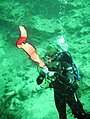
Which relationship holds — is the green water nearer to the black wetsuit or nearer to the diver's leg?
the diver's leg

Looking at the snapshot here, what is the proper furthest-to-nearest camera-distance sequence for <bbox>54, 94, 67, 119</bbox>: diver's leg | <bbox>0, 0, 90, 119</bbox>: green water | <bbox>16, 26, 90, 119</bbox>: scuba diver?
<bbox>0, 0, 90, 119</bbox>: green water
<bbox>54, 94, 67, 119</bbox>: diver's leg
<bbox>16, 26, 90, 119</bbox>: scuba diver

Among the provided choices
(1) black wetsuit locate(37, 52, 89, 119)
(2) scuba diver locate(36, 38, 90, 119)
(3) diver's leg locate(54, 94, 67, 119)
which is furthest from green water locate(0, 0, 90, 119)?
(2) scuba diver locate(36, 38, 90, 119)

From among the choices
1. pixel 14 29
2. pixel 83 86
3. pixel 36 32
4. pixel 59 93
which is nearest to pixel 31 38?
pixel 36 32

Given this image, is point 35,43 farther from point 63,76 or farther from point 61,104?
point 63,76

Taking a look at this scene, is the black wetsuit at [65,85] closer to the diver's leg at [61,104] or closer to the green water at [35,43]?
the diver's leg at [61,104]

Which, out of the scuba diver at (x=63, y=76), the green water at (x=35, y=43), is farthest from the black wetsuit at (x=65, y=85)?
the green water at (x=35, y=43)

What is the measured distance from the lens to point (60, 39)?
9961 mm

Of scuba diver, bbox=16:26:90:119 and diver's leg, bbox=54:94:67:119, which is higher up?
scuba diver, bbox=16:26:90:119

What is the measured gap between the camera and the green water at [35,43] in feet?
21.0

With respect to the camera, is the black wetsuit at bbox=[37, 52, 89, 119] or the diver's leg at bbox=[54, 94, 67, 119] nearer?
the black wetsuit at bbox=[37, 52, 89, 119]

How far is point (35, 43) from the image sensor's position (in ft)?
32.6

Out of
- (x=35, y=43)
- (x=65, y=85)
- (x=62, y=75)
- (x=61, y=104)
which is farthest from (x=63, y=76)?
(x=35, y=43)

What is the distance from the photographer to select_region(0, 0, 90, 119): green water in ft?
21.0

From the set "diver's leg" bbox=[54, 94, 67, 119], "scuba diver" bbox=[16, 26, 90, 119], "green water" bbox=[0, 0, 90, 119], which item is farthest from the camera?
"green water" bbox=[0, 0, 90, 119]
